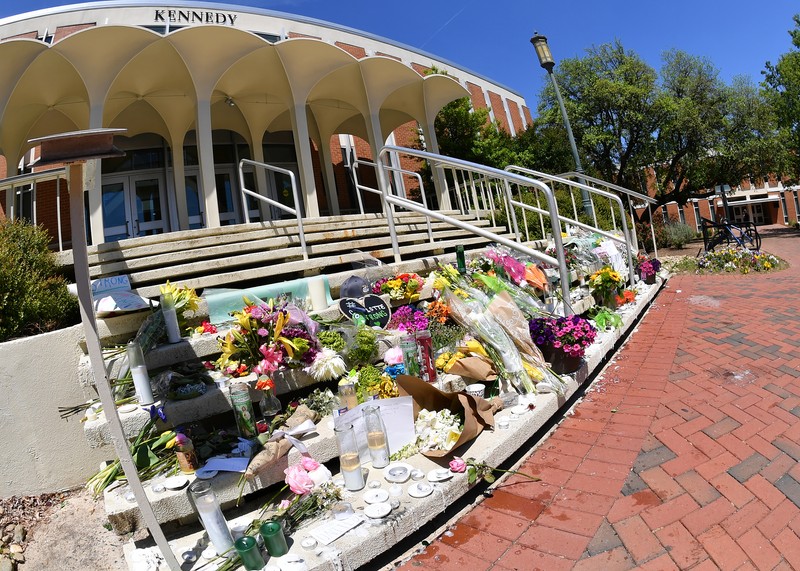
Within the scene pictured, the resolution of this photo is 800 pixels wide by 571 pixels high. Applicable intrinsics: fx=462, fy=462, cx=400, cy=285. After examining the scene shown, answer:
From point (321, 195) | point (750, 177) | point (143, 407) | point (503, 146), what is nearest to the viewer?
point (143, 407)

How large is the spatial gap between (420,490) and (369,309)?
176 cm

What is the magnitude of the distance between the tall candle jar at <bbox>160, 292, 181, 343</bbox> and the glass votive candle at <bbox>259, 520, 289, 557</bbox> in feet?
5.66

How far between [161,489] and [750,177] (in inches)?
893

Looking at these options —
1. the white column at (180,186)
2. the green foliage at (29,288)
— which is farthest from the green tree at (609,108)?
the green foliage at (29,288)

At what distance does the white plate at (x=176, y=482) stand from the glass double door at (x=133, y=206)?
32.0 feet

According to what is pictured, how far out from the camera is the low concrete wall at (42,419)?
2.97 metres

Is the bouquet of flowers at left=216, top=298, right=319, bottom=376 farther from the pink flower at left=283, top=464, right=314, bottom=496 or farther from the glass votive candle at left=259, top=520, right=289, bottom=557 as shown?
the glass votive candle at left=259, top=520, right=289, bottom=557

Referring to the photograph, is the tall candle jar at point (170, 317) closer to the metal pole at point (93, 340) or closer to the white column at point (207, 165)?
the metal pole at point (93, 340)

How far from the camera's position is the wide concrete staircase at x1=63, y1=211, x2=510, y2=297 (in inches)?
181

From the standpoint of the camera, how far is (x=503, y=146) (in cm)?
1464

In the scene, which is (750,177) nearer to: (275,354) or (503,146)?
(503,146)

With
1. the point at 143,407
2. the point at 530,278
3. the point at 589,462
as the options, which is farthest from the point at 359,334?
the point at 530,278

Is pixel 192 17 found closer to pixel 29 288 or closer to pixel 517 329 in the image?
pixel 29 288

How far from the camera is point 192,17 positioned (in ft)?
46.4
